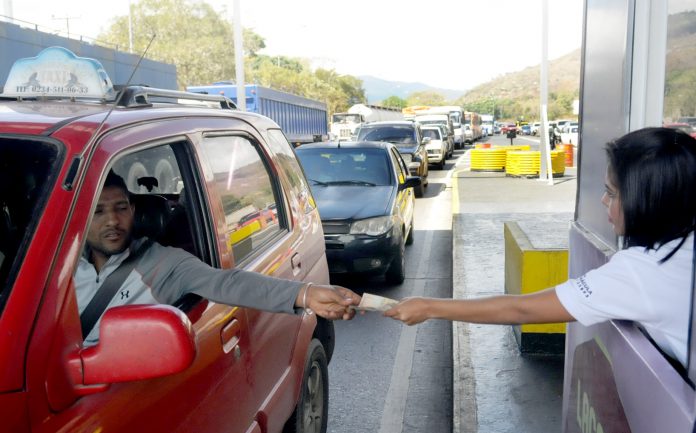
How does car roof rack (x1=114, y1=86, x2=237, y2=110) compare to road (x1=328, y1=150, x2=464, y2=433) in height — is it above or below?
above

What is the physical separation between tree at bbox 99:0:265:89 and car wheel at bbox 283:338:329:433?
5819cm

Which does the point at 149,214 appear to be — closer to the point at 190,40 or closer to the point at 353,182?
the point at 353,182

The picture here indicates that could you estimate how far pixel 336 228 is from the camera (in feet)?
25.4

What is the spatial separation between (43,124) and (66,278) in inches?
22.8

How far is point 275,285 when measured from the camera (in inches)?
97.3

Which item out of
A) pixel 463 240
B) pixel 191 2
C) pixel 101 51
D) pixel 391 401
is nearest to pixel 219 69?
pixel 191 2

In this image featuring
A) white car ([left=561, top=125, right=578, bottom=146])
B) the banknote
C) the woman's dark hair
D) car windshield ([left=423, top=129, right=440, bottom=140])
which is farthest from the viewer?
white car ([left=561, top=125, right=578, bottom=146])

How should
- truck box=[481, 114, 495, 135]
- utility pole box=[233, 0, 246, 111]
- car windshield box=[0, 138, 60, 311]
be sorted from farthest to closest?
1. truck box=[481, 114, 495, 135]
2. utility pole box=[233, 0, 246, 111]
3. car windshield box=[0, 138, 60, 311]

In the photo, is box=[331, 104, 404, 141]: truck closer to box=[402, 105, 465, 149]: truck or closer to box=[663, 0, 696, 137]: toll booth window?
box=[402, 105, 465, 149]: truck

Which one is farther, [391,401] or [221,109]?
[391,401]

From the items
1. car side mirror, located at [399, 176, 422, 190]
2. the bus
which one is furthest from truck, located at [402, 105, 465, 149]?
the bus

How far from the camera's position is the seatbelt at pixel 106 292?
2.27m

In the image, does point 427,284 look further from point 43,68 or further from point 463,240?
point 43,68

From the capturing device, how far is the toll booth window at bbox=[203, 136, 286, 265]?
292 cm
